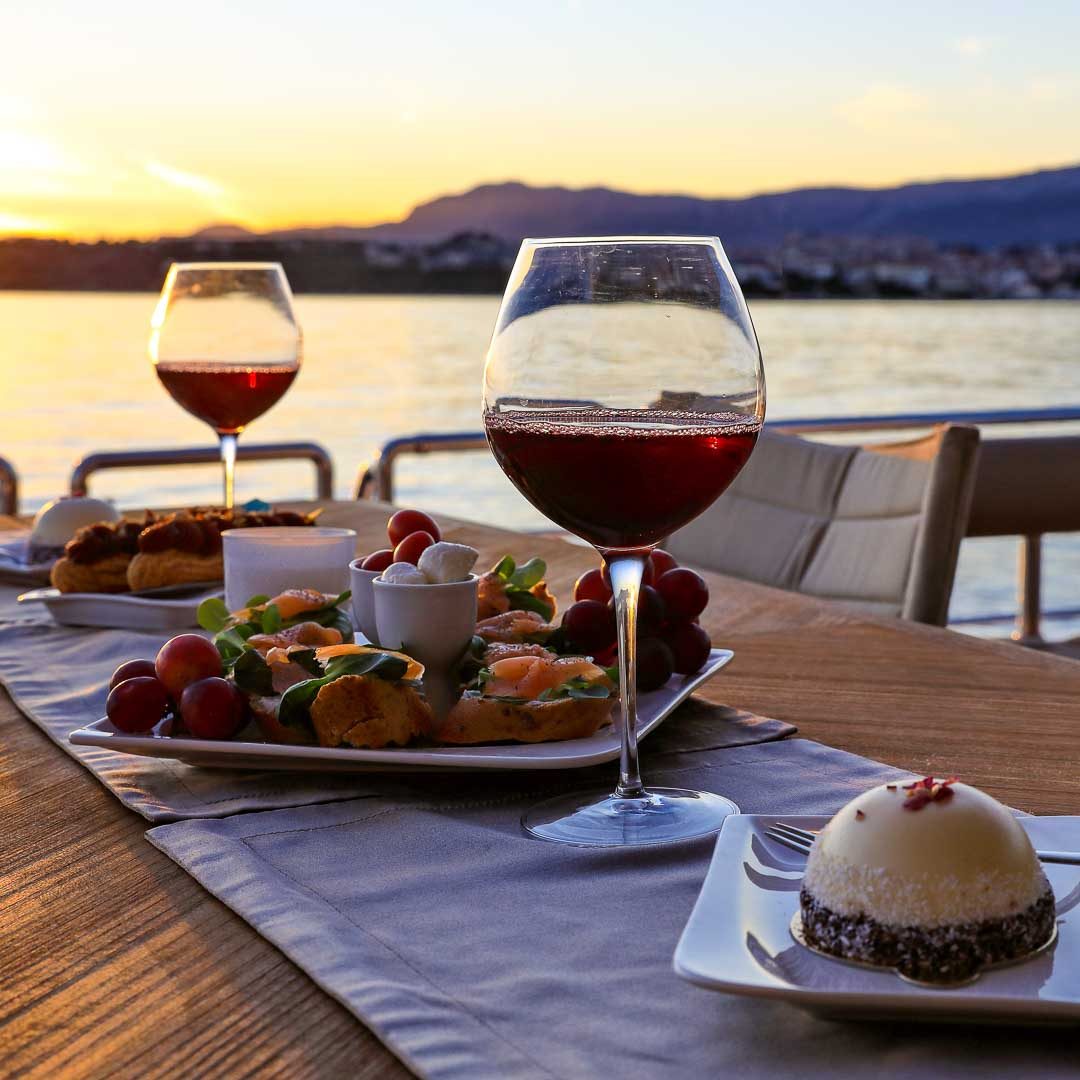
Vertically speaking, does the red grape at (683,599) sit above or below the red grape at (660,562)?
below

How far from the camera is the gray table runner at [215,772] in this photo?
86 centimetres

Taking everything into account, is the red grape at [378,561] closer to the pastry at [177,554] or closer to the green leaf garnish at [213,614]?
the green leaf garnish at [213,614]

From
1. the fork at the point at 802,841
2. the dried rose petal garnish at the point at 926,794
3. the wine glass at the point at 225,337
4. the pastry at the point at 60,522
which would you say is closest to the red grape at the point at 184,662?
the fork at the point at 802,841

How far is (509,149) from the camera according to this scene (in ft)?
69.7

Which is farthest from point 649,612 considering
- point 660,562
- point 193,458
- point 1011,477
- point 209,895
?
point 1011,477

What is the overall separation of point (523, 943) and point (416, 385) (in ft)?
80.8

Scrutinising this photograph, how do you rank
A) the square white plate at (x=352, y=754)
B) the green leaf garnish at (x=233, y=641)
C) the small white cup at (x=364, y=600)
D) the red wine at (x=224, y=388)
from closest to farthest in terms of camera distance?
the square white plate at (x=352, y=754) → the green leaf garnish at (x=233, y=641) → the small white cup at (x=364, y=600) → the red wine at (x=224, y=388)

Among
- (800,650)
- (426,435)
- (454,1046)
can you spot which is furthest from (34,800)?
(426,435)

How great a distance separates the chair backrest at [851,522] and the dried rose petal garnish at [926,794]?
1.57 metres

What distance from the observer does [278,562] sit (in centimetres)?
132

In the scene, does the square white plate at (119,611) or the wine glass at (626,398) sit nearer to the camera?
the wine glass at (626,398)

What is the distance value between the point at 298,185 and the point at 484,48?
4.24 metres

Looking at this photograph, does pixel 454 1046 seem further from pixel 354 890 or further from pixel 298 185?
pixel 298 185

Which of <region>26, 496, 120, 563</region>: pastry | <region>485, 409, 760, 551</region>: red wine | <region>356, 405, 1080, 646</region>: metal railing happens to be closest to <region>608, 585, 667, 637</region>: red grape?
<region>485, 409, 760, 551</region>: red wine
